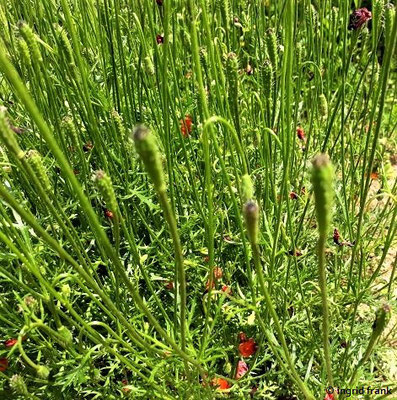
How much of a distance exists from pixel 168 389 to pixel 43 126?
0.75 meters

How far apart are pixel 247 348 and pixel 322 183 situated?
722 mm

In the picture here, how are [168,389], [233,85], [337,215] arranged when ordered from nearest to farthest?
1. [233,85]
2. [168,389]
3. [337,215]

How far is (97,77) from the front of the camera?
4.69ft

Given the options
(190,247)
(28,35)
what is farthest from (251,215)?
(190,247)

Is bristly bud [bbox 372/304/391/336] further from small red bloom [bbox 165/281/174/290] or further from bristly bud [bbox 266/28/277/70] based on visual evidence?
small red bloom [bbox 165/281/174/290]

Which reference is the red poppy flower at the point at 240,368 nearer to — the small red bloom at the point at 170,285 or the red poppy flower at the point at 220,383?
the red poppy flower at the point at 220,383

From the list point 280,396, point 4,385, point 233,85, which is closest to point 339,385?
point 280,396

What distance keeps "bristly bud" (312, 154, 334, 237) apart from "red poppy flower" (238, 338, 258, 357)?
67cm

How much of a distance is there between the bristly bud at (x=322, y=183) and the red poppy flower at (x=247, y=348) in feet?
2.21

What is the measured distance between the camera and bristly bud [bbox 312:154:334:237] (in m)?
0.39

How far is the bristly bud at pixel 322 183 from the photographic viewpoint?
1.27ft

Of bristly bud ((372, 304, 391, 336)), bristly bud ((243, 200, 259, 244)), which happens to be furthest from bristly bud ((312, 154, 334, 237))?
bristly bud ((372, 304, 391, 336))

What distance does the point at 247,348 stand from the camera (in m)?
1.03

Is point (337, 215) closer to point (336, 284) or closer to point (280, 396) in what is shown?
point (336, 284)
